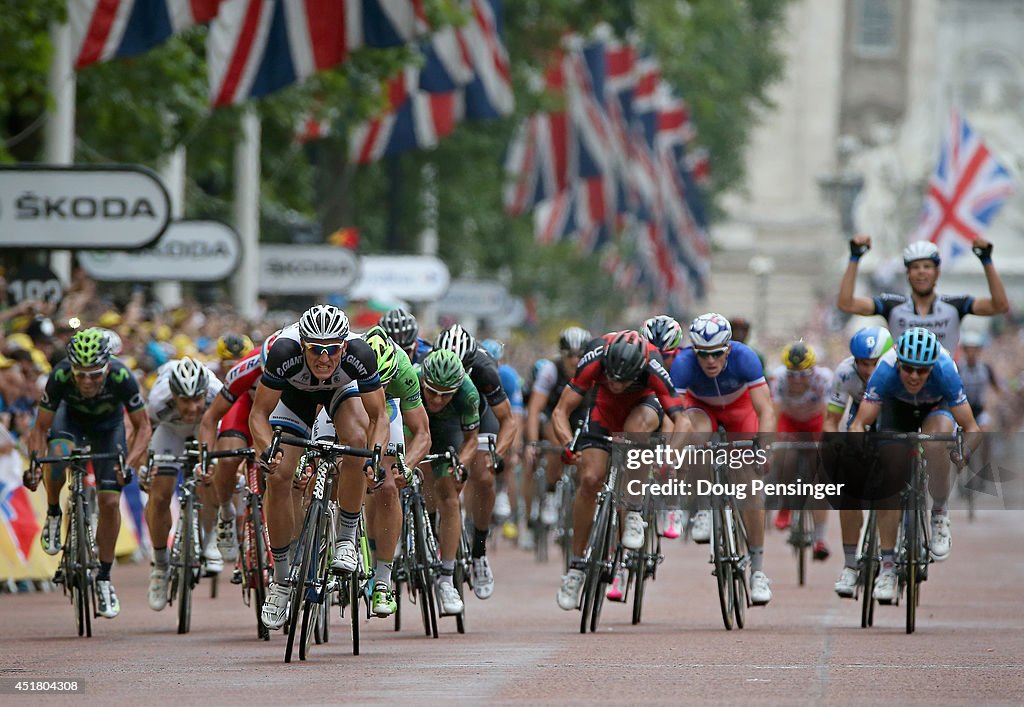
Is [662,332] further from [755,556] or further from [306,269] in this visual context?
[306,269]

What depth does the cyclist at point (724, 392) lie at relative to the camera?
16.0 metres

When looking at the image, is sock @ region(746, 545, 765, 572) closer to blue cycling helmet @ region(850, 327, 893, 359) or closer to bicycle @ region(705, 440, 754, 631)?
bicycle @ region(705, 440, 754, 631)

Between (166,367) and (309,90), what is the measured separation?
587 inches

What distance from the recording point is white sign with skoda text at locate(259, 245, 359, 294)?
3306 centimetres

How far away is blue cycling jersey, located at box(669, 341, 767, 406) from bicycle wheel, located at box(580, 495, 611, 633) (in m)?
1.34

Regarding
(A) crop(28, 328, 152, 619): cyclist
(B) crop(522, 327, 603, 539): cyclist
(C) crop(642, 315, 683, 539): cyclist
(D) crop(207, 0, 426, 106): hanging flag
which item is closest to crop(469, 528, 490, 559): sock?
(B) crop(522, 327, 603, 539): cyclist

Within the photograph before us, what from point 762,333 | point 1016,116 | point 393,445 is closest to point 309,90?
point 393,445

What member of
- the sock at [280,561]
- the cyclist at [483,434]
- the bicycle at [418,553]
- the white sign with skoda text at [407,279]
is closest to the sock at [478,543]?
the cyclist at [483,434]

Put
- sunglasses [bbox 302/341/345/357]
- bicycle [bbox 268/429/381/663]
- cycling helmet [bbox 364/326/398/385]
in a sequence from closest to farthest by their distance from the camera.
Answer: sunglasses [bbox 302/341/345/357]
bicycle [bbox 268/429/381/663]
cycling helmet [bbox 364/326/398/385]

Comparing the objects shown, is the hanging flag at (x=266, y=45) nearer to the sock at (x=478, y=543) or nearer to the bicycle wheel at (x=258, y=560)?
the sock at (x=478, y=543)

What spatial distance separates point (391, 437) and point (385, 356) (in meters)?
0.77

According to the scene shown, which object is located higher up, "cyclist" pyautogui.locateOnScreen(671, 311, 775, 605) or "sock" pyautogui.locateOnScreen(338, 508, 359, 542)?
"cyclist" pyautogui.locateOnScreen(671, 311, 775, 605)

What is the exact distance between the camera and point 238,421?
1617cm

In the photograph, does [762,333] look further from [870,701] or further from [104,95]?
[870,701]
